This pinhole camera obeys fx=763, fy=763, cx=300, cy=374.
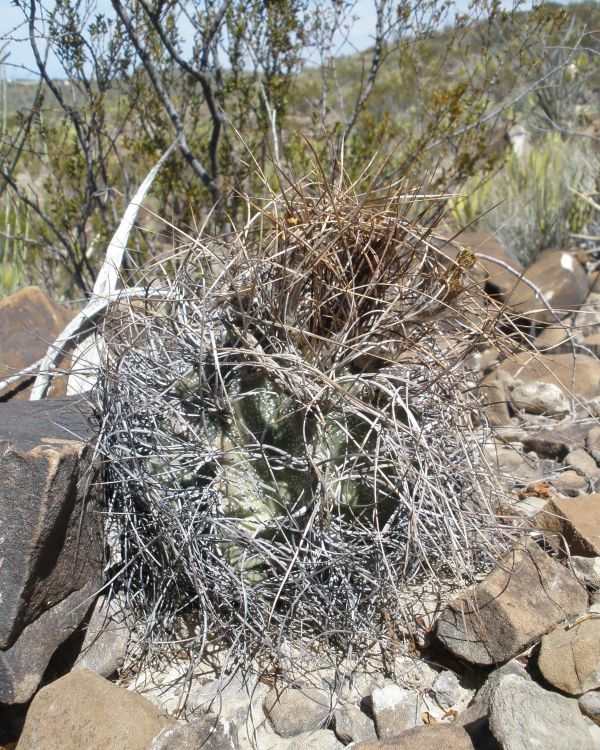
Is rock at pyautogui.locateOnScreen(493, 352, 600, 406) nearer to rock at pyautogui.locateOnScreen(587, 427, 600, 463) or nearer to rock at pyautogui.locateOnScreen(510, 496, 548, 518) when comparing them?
rock at pyautogui.locateOnScreen(587, 427, 600, 463)

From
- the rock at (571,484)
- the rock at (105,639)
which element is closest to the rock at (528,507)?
the rock at (571,484)

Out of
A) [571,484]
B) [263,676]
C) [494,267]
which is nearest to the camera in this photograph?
[263,676]

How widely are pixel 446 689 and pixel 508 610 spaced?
0.25m

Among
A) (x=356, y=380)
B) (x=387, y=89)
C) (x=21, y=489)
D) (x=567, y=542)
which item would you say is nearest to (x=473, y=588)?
(x=567, y=542)

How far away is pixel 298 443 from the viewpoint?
6.60 feet

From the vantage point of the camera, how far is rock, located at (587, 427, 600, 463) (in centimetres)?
292

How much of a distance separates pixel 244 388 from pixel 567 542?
3.47 ft

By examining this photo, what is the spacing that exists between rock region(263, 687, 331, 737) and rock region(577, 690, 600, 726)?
580 millimetres

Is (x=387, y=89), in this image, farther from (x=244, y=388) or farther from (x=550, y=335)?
(x=244, y=388)

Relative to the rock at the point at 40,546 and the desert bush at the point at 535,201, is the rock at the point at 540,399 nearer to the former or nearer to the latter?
the rock at the point at 40,546

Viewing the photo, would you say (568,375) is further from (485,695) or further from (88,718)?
(88,718)

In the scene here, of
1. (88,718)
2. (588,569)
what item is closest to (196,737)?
(88,718)

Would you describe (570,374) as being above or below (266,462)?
below

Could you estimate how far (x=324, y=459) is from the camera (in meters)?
1.93
